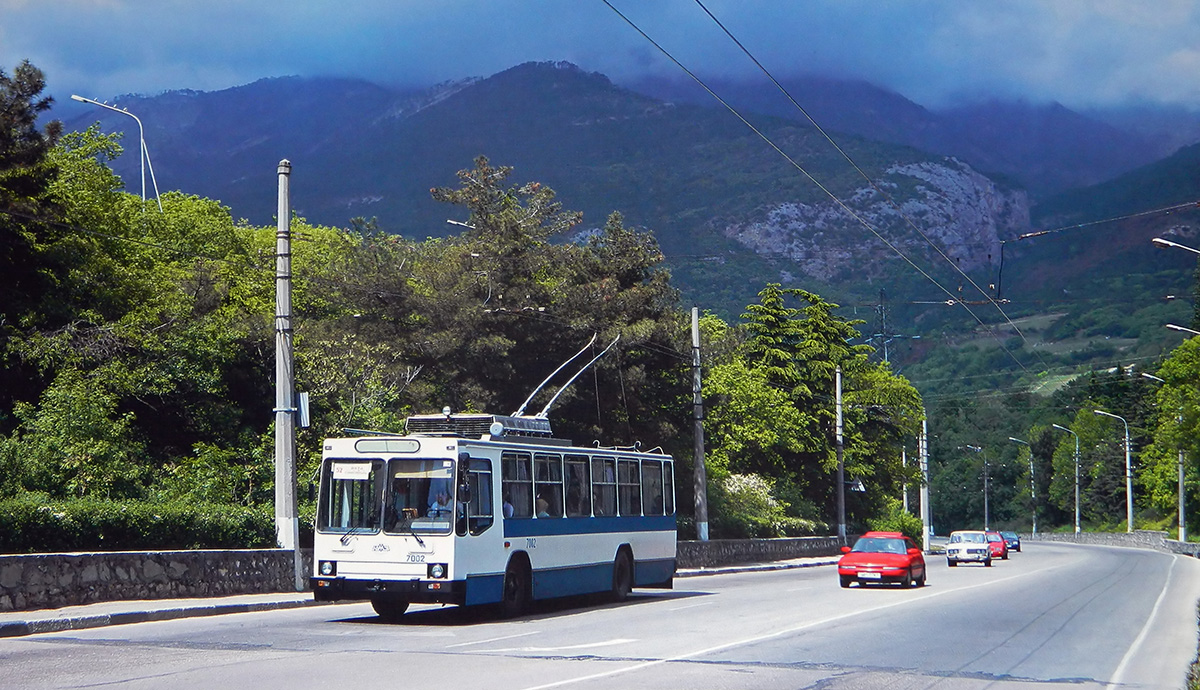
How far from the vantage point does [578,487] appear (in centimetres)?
2169

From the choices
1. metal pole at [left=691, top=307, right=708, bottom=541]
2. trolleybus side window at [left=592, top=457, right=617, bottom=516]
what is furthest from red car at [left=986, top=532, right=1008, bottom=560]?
trolleybus side window at [left=592, top=457, right=617, bottom=516]

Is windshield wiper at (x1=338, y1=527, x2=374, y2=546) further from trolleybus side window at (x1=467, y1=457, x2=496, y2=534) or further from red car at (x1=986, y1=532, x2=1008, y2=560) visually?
red car at (x1=986, y1=532, x2=1008, y2=560)

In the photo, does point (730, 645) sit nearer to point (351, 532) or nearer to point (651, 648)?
point (651, 648)

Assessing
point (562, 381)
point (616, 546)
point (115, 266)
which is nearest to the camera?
point (616, 546)

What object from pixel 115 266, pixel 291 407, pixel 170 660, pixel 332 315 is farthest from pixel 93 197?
pixel 170 660

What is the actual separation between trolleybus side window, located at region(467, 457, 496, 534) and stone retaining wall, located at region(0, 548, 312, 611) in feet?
18.9

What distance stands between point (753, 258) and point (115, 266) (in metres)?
143

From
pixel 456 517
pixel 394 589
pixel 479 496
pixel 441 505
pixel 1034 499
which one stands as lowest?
pixel 1034 499

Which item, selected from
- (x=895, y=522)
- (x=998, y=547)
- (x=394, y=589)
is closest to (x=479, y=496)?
(x=394, y=589)

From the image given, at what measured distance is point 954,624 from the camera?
19266 millimetres

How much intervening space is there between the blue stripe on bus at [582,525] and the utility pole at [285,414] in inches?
207

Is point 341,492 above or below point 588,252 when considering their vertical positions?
below

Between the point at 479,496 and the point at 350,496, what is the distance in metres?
1.92

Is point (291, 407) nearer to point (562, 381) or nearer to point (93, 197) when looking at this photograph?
point (93, 197)
